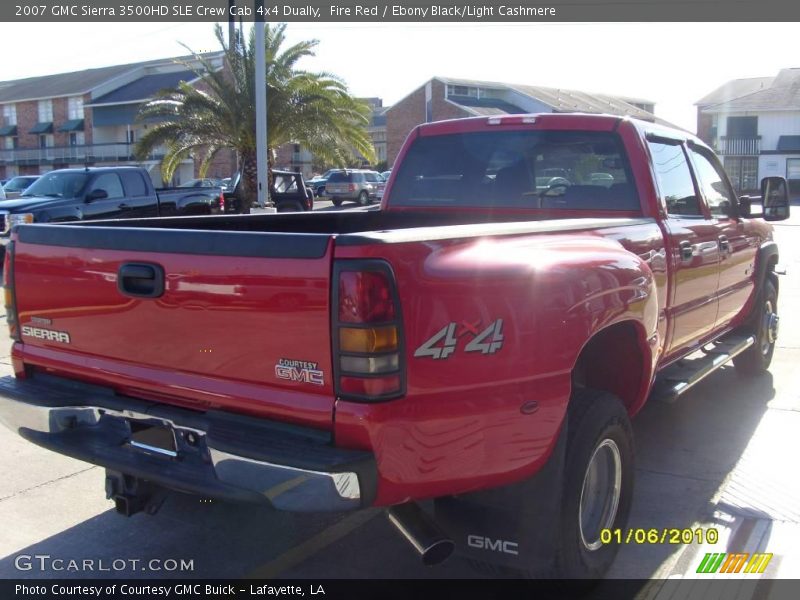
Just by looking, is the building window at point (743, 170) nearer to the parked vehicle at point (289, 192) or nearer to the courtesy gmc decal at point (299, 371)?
the parked vehicle at point (289, 192)

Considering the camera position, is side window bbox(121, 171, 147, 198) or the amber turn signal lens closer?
the amber turn signal lens

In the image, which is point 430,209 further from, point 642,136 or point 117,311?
point 117,311

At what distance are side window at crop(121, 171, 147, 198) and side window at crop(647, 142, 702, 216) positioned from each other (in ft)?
39.6

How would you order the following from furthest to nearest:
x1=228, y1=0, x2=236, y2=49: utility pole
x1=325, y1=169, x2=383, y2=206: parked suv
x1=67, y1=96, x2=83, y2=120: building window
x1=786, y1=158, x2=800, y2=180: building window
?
x1=67, y1=96, x2=83, y2=120: building window
x1=786, y1=158, x2=800, y2=180: building window
x1=325, y1=169, x2=383, y2=206: parked suv
x1=228, y1=0, x2=236, y2=49: utility pole

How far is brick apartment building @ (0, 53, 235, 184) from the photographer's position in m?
53.4

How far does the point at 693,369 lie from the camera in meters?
5.07

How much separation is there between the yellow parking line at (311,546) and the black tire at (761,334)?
3.92m

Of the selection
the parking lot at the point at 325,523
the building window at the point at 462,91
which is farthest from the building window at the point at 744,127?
the parking lot at the point at 325,523

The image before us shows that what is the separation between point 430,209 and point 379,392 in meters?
2.76

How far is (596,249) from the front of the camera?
358 cm

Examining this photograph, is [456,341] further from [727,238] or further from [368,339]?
[727,238]

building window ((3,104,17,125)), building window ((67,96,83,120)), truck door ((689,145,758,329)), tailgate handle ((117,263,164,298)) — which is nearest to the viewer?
tailgate handle ((117,263,164,298))

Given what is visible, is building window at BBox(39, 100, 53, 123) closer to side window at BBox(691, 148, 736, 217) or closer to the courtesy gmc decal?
side window at BBox(691, 148, 736, 217)
